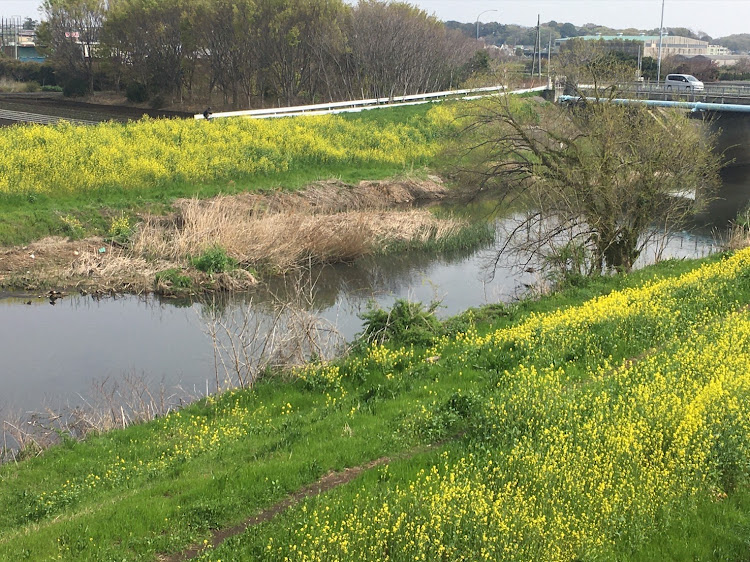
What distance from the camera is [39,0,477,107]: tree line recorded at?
2336 inches

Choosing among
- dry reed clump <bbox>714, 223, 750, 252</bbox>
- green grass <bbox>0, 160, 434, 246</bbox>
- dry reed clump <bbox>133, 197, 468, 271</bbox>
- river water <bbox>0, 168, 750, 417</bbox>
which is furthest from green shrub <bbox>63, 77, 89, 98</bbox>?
dry reed clump <bbox>714, 223, 750, 252</bbox>

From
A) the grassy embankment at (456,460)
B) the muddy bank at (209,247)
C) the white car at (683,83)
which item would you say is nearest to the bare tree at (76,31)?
the white car at (683,83)

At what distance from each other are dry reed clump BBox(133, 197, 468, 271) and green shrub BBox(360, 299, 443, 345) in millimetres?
8629

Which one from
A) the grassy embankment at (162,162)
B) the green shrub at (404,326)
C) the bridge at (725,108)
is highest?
the bridge at (725,108)

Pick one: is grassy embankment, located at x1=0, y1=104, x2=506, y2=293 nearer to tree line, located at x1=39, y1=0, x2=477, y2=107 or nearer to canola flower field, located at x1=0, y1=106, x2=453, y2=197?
canola flower field, located at x1=0, y1=106, x2=453, y2=197

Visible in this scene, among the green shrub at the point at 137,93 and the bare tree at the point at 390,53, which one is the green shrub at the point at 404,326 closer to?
the bare tree at the point at 390,53

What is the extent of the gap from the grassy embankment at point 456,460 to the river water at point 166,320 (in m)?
3.17

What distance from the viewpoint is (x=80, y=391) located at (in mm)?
15844

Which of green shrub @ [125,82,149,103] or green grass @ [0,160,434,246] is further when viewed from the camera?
green shrub @ [125,82,149,103]

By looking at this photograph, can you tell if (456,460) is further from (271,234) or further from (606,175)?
(271,234)

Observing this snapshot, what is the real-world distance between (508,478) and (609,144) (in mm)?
13949

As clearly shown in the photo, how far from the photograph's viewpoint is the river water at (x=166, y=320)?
54.0ft

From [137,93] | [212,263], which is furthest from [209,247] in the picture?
[137,93]

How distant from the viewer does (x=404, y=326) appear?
1560 cm
